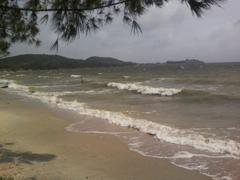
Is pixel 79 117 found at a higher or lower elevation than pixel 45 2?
lower

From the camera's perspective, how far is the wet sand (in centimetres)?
658

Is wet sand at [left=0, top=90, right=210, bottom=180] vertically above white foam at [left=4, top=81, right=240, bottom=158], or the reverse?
white foam at [left=4, top=81, right=240, bottom=158]

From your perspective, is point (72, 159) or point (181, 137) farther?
point (181, 137)

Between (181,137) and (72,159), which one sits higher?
(181,137)

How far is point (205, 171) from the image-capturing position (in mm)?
6824

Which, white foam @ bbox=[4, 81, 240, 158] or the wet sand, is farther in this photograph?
white foam @ bbox=[4, 81, 240, 158]

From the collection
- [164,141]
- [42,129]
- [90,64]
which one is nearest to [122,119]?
[42,129]

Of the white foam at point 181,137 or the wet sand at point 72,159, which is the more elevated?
the white foam at point 181,137

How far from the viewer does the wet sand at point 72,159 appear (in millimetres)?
6582

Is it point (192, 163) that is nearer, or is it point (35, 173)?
point (35, 173)

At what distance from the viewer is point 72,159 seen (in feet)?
25.2

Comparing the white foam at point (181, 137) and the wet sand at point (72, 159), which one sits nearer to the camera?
the wet sand at point (72, 159)

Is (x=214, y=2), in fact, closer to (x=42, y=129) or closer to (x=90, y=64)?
(x=42, y=129)

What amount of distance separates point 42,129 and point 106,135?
2413 mm
